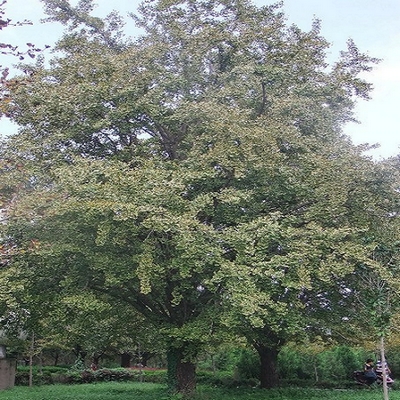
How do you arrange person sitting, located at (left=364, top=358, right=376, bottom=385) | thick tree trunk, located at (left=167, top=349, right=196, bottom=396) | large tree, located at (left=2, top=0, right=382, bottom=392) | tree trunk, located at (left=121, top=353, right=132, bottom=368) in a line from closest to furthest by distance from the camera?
large tree, located at (left=2, top=0, right=382, bottom=392) < thick tree trunk, located at (left=167, top=349, right=196, bottom=396) < person sitting, located at (left=364, top=358, right=376, bottom=385) < tree trunk, located at (left=121, top=353, right=132, bottom=368)

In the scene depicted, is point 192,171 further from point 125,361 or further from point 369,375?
point 125,361

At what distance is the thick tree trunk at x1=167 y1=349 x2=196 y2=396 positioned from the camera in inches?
488

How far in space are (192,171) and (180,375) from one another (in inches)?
217

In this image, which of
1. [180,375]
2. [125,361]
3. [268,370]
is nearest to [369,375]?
[268,370]

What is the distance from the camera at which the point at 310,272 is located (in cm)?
988

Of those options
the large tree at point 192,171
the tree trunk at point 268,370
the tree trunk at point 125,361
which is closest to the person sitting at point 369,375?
the tree trunk at point 268,370

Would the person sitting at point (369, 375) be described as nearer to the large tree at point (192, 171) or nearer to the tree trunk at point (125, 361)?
the large tree at point (192, 171)

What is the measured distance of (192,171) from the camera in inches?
416

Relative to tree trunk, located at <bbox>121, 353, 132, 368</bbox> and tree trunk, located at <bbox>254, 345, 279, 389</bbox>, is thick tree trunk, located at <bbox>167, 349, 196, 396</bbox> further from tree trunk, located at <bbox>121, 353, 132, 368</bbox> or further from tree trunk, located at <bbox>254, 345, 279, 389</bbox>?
tree trunk, located at <bbox>121, 353, 132, 368</bbox>

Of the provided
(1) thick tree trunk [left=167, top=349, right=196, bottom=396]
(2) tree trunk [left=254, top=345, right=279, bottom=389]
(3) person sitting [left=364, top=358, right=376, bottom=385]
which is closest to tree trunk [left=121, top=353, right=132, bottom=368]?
(2) tree trunk [left=254, top=345, right=279, bottom=389]

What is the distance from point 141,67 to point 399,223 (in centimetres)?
725

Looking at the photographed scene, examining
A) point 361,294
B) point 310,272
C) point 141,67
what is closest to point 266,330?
point 361,294

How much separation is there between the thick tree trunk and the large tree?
4 centimetres

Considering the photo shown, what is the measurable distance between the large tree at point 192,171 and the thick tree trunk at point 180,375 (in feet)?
0.13
